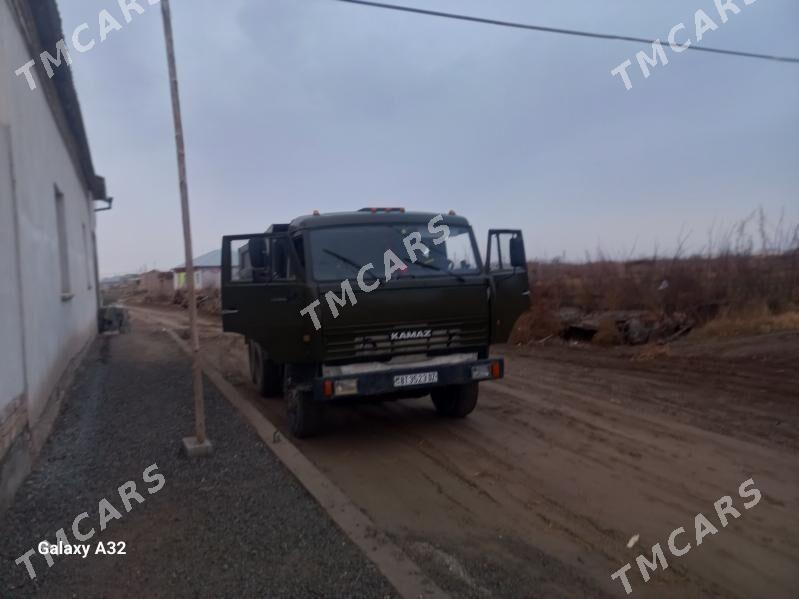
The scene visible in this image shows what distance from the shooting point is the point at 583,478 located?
5.25 meters

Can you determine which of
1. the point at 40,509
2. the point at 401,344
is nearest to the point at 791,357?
the point at 401,344

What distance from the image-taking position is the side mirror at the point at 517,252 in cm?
679

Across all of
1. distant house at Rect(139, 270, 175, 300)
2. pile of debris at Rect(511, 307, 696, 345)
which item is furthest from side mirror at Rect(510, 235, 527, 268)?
distant house at Rect(139, 270, 175, 300)

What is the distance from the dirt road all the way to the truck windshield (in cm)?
182

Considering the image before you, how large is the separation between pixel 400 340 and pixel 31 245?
13.6 feet

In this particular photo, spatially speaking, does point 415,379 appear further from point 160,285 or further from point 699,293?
point 160,285

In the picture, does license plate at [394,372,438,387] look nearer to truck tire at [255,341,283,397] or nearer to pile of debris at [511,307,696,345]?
truck tire at [255,341,283,397]

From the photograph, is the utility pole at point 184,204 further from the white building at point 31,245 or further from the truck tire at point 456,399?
the truck tire at point 456,399

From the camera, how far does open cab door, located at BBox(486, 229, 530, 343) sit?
6664 millimetres

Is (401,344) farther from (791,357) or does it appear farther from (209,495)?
(791,357)

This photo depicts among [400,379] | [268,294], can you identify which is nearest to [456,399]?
[400,379]

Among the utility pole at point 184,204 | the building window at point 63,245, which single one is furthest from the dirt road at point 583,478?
the building window at point 63,245

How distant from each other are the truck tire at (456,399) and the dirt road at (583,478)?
0.16 m

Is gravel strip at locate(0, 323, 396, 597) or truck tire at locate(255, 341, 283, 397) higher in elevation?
truck tire at locate(255, 341, 283, 397)
